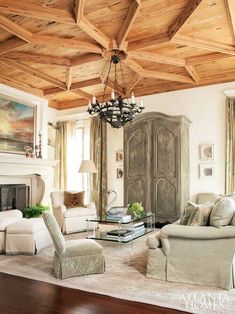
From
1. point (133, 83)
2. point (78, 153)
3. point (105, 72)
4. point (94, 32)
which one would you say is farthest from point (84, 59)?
point (78, 153)

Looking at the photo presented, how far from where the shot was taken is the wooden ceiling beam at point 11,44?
14.8 feet

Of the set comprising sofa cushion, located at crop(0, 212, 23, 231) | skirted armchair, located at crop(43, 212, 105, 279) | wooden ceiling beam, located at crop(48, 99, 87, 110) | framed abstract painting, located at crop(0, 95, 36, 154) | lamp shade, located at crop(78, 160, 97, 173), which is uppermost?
wooden ceiling beam, located at crop(48, 99, 87, 110)

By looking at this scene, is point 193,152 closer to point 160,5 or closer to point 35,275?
point 160,5

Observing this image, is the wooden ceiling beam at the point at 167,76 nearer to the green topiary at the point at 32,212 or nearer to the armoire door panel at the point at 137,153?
the armoire door panel at the point at 137,153

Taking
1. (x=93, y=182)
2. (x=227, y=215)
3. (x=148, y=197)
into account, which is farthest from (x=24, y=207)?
(x=227, y=215)

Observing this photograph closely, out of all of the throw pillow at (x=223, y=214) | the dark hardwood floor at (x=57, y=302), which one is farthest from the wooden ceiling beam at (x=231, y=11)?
the dark hardwood floor at (x=57, y=302)

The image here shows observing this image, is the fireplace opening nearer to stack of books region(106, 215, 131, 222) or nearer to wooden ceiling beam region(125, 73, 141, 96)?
stack of books region(106, 215, 131, 222)

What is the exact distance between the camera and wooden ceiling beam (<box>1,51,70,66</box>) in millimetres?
5044

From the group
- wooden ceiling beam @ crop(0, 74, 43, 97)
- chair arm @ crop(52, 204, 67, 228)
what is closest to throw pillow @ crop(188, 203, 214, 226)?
chair arm @ crop(52, 204, 67, 228)

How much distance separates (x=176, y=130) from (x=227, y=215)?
313 cm

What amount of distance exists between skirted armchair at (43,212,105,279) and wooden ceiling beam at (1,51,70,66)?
9.95ft

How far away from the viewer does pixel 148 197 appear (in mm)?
6297

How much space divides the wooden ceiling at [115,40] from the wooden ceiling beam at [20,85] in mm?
24

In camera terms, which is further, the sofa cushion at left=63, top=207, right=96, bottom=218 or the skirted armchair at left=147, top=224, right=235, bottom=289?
the sofa cushion at left=63, top=207, right=96, bottom=218
